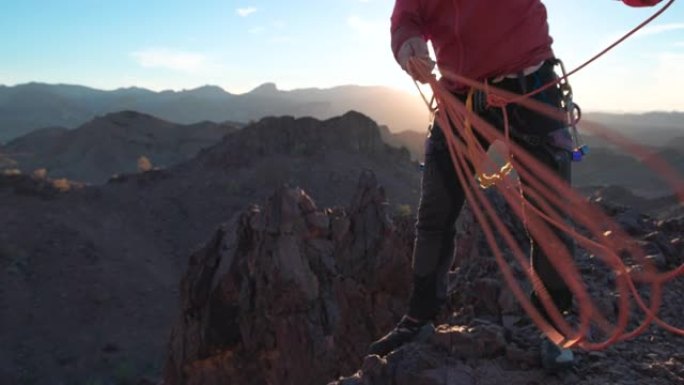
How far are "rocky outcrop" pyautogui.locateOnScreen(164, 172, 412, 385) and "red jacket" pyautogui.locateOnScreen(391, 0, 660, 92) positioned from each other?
229 inches

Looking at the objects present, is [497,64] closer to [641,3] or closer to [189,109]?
[641,3]

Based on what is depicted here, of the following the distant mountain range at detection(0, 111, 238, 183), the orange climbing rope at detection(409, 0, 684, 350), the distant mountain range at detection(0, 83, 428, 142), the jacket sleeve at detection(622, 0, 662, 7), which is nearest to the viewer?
the jacket sleeve at detection(622, 0, 662, 7)

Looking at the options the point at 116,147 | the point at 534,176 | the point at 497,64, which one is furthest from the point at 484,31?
the point at 116,147

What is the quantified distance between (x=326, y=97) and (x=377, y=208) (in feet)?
585

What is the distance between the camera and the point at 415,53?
2.77 meters

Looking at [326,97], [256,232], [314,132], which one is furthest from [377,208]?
[326,97]

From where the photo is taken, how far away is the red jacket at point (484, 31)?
275 cm

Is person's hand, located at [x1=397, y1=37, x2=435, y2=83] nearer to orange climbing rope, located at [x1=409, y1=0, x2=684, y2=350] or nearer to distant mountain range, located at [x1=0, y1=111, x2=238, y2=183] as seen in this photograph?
orange climbing rope, located at [x1=409, y1=0, x2=684, y2=350]

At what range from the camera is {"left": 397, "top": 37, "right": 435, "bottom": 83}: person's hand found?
108 inches

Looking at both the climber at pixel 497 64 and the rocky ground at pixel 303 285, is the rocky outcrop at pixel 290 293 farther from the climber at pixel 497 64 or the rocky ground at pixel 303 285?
the climber at pixel 497 64

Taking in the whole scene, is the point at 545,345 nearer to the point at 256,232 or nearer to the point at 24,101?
the point at 256,232

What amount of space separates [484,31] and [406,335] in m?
1.54

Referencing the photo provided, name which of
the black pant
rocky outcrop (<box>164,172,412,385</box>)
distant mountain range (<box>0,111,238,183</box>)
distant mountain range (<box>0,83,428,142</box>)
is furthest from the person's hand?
distant mountain range (<box>0,83,428,142</box>)

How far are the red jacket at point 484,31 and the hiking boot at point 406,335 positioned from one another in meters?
1.28
